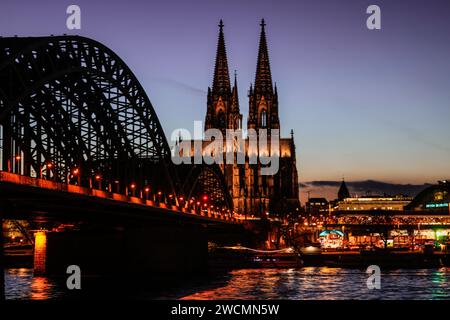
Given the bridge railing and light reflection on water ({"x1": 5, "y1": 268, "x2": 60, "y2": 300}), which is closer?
the bridge railing

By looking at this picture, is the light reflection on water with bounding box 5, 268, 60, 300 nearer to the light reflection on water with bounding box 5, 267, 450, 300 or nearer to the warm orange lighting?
the light reflection on water with bounding box 5, 267, 450, 300

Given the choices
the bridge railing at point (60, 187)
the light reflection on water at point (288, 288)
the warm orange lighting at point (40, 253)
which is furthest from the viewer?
the warm orange lighting at point (40, 253)

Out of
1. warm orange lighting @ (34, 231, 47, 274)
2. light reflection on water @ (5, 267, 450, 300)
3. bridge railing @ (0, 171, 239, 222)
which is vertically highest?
bridge railing @ (0, 171, 239, 222)

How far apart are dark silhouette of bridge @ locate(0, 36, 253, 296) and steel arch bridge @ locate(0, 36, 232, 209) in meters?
0.08

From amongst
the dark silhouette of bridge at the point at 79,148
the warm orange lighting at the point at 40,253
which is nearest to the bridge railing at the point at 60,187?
the dark silhouette of bridge at the point at 79,148

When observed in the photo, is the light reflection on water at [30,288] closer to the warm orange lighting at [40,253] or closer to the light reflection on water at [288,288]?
the light reflection on water at [288,288]

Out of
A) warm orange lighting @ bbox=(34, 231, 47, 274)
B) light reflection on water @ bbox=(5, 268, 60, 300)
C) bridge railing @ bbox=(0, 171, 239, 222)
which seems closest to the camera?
bridge railing @ bbox=(0, 171, 239, 222)

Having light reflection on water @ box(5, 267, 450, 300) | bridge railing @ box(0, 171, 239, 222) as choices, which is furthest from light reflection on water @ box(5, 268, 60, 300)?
bridge railing @ box(0, 171, 239, 222)

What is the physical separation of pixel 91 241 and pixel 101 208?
21530 mm

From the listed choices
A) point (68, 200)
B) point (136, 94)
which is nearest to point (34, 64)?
point (68, 200)

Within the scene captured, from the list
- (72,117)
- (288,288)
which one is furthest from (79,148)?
(288,288)

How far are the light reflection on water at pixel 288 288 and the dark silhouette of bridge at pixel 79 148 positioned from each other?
21.8ft

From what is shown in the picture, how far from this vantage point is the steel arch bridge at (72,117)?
5175 centimetres

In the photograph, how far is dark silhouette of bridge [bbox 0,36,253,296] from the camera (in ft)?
170
